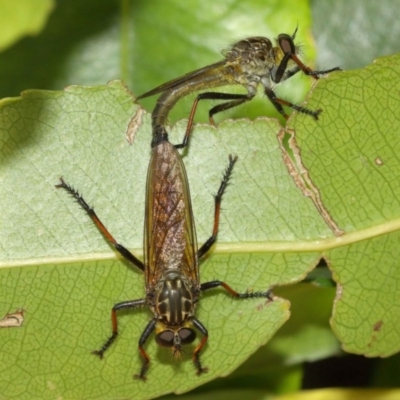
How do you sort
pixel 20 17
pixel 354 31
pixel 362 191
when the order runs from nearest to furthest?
pixel 20 17 → pixel 362 191 → pixel 354 31

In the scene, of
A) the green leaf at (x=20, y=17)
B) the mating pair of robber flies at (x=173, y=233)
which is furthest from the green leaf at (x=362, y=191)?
the green leaf at (x=20, y=17)

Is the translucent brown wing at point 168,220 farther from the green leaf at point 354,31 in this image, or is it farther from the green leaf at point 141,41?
the green leaf at point 354,31

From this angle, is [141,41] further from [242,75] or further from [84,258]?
[84,258]

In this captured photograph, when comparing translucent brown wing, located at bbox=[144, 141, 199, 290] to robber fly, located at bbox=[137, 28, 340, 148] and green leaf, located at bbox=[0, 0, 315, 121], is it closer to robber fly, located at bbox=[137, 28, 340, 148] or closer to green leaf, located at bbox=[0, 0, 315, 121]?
robber fly, located at bbox=[137, 28, 340, 148]

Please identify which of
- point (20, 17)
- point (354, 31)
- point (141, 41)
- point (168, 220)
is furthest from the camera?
point (354, 31)

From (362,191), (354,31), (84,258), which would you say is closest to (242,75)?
(354,31)

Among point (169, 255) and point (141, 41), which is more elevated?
point (141, 41)
